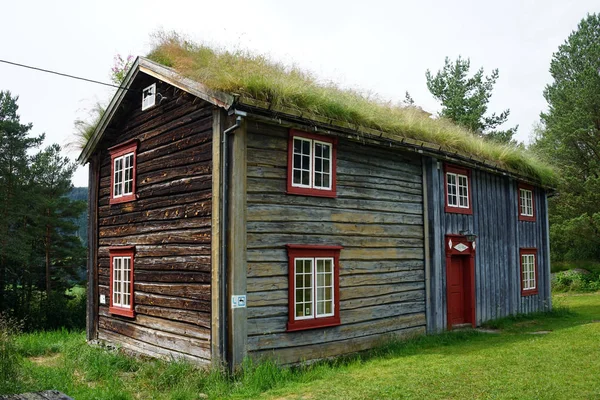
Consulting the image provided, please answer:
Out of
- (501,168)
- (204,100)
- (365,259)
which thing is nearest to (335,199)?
(365,259)

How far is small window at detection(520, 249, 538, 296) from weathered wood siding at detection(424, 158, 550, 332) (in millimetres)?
243

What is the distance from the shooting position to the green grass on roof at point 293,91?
9.62m

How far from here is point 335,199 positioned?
1112cm

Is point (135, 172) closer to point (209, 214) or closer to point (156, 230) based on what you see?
point (156, 230)

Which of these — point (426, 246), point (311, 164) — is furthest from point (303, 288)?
point (426, 246)

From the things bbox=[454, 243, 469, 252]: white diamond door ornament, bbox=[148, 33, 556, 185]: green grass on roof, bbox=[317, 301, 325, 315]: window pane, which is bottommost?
bbox=[317, 301, 325, 315]: window pane

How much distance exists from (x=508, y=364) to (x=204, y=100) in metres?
7.43

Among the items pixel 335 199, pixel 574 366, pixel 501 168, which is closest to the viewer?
pixel 574 366

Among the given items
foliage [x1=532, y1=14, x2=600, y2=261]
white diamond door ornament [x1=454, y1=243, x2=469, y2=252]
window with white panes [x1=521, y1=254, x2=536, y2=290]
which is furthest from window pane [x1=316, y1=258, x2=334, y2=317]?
foliage [x1=532, y1=14, x2=600, y2=261]

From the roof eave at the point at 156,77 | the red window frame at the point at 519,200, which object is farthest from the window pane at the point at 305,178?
the red window frame at the point at 519,200

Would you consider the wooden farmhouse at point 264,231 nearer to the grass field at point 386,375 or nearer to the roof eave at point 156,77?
the roof eave at point 156,77

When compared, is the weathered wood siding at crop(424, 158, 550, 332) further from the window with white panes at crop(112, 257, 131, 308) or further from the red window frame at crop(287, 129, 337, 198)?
the window with white panes at crop(112, 257, 131, 308)

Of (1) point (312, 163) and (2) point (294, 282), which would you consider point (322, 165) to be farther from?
(2) point (294, 282)

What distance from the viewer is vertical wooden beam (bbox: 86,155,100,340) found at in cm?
1407
